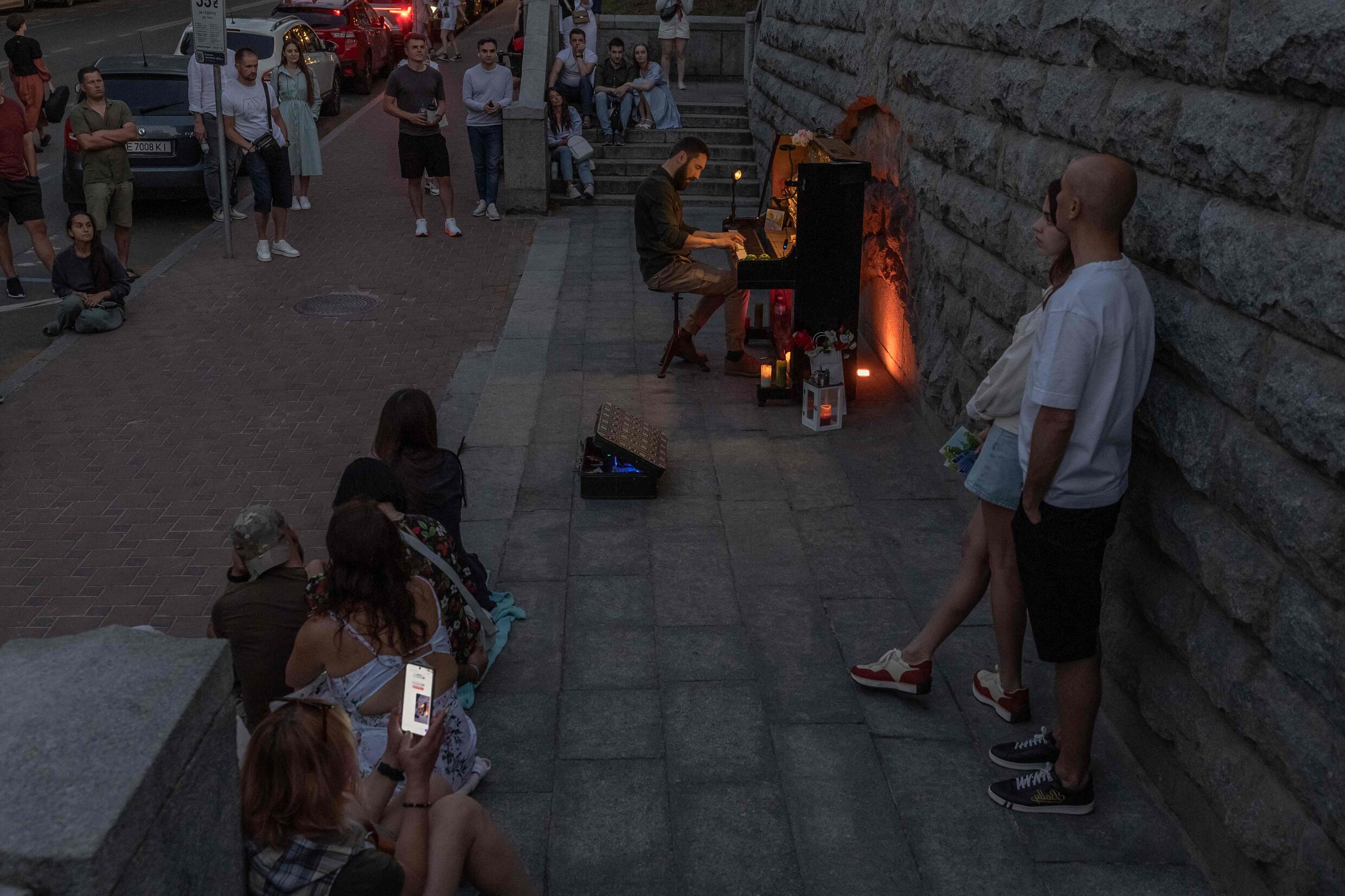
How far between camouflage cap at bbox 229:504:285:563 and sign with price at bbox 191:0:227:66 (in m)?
9.52

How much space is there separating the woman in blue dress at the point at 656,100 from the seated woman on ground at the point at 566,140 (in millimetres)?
1359

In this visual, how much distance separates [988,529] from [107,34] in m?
33.8

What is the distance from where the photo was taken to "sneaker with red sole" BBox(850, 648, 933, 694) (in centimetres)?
520

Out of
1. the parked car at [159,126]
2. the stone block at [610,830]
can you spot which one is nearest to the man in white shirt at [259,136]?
the parked car at [159,126]

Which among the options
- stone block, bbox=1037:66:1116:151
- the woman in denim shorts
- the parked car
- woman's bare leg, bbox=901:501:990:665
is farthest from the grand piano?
the parked car

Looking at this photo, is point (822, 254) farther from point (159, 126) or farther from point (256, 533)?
point (159, 126)

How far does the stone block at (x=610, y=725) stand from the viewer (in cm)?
495

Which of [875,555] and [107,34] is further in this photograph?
[107,34]

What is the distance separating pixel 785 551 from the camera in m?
6.68

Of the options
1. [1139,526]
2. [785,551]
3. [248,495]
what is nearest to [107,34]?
[248,495]

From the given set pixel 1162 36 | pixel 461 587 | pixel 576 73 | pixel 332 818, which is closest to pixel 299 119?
pixel 576 73

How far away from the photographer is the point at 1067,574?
170 inches

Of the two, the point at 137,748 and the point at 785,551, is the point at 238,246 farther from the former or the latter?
the point at 137,748

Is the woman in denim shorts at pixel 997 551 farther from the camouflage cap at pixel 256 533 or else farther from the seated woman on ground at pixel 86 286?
the seated woman on ground at pixel 86 286
